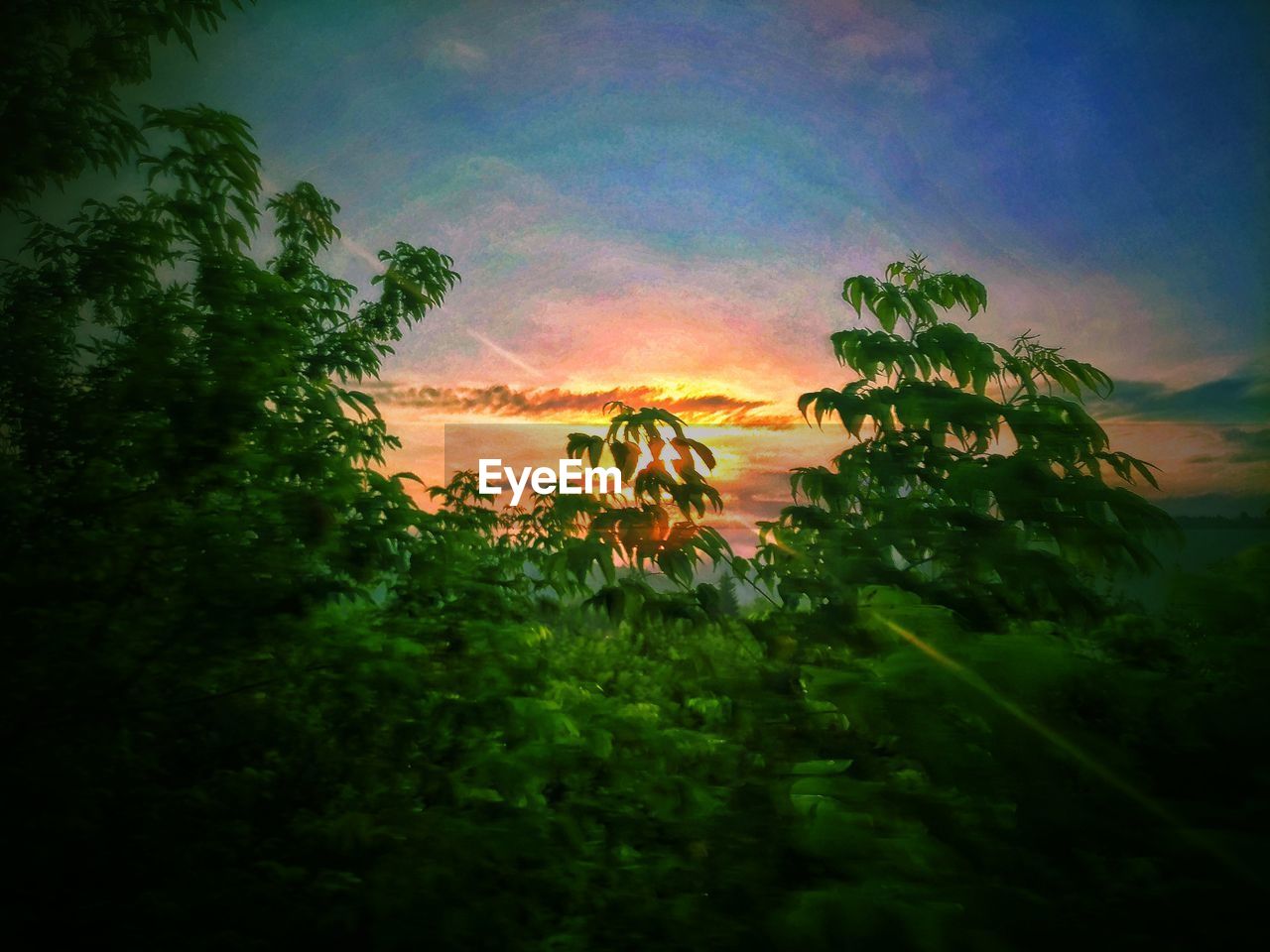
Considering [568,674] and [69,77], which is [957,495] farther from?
[69,77]

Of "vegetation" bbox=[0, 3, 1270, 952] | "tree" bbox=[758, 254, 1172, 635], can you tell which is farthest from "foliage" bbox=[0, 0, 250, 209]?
"tree" bbox=[758, 254, 1172, 635]

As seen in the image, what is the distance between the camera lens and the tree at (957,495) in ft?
4.35

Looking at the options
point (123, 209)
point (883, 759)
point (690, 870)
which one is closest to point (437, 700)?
point (690, 870)

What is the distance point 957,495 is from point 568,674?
64.0 inches

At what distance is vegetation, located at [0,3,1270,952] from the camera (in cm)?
82

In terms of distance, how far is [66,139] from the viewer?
2705 mm

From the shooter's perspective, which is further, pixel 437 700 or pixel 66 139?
pixel 66 139

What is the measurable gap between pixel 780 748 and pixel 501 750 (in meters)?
0.91

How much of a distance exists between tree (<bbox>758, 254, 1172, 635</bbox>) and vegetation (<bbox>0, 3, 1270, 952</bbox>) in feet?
0.03

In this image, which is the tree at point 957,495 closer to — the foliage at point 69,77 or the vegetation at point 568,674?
the vegetation at point 568,674

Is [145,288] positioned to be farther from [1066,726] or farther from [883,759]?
[1066,726]

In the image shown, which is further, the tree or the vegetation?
the tree

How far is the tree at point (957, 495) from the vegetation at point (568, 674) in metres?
0.01

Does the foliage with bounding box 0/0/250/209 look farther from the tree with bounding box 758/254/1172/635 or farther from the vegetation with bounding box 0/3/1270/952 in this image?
the tree with bounding box 758/254/1172/635
